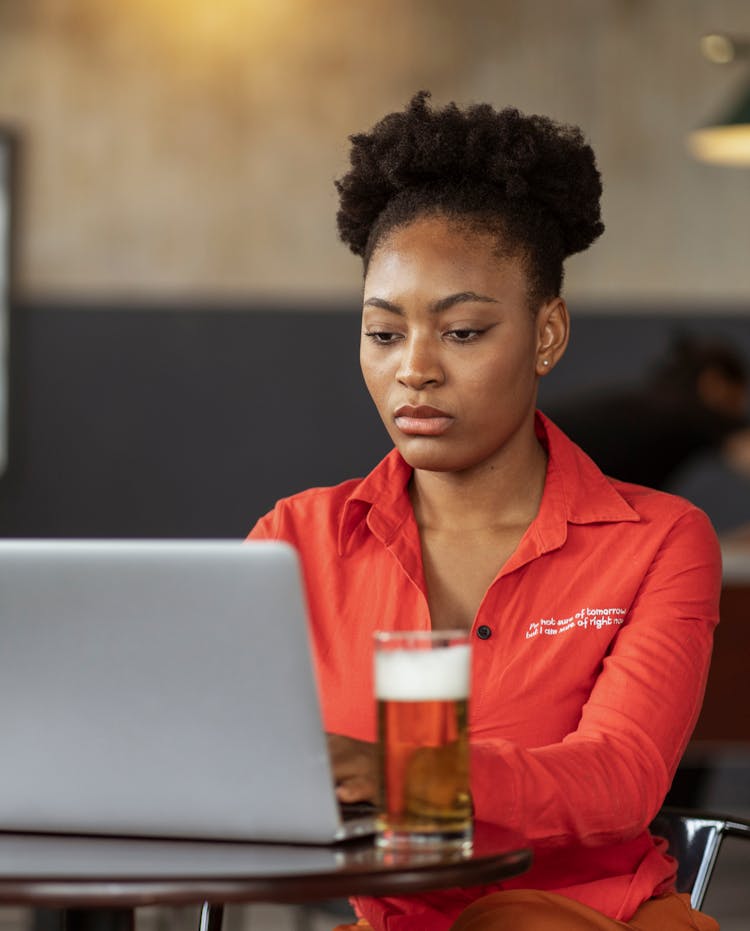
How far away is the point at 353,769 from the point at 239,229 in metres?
5.01

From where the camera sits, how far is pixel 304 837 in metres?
1.13

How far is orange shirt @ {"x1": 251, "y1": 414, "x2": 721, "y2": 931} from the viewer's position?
1.46 metres

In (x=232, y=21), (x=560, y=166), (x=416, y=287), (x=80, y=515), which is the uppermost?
(x=232, y=21)

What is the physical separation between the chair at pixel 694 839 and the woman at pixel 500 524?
2.3 inches

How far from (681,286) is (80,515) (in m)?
2.49

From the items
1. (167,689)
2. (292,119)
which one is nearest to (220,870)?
(167,689)

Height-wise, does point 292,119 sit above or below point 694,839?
above

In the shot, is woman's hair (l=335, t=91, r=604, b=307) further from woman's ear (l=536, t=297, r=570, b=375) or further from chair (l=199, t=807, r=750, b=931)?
chair (l=199, t=807, r=750, b=931)

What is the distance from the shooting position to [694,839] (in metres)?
1.72

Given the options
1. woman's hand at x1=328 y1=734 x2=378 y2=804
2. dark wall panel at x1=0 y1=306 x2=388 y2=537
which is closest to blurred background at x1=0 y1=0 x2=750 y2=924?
dark wall panel at x1=0 y1=306 x2=388 y2=537

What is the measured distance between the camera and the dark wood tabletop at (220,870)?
102cm

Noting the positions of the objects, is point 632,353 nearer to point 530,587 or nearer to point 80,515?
point 80,515

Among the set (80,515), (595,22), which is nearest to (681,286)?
(595,22)

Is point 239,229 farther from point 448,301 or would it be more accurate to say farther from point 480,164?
point 448,301
